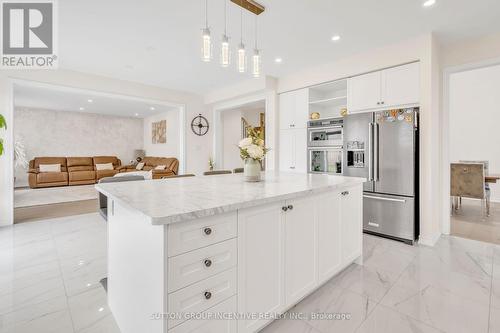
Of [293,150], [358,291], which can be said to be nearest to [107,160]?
[293,150]

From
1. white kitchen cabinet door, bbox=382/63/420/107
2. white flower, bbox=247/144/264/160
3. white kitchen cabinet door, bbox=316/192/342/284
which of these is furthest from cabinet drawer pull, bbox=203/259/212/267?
white kitchen cabinet door, bbox=382/63/420/107

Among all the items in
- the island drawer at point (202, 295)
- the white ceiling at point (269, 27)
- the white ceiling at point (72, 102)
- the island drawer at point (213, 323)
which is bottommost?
the island drawer at point (213, 323)

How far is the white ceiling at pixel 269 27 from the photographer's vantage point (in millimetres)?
2438

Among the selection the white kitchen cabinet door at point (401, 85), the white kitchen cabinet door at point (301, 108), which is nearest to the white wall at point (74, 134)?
the white kitchen cabinet door at point (301, 108)

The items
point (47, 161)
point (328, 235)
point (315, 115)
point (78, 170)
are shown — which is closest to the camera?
point (328, 235)

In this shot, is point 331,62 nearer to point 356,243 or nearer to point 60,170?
point 356,243

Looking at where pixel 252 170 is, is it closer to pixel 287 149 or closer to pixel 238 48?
pixel 238 48

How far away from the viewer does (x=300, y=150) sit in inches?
175

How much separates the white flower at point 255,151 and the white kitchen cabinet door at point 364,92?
225cm

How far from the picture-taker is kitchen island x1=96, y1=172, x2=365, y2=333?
3.53ft

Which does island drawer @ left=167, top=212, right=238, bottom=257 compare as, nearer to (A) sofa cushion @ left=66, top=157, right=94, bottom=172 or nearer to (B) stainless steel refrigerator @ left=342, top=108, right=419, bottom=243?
(B) stainless steel refrigerator @ left=342, top=108, right=419, bottom=243

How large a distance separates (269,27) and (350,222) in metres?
2.40

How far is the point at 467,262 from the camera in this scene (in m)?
2.50

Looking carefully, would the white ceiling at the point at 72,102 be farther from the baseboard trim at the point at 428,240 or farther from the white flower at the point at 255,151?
the baseboard trim at the point at 428,240
